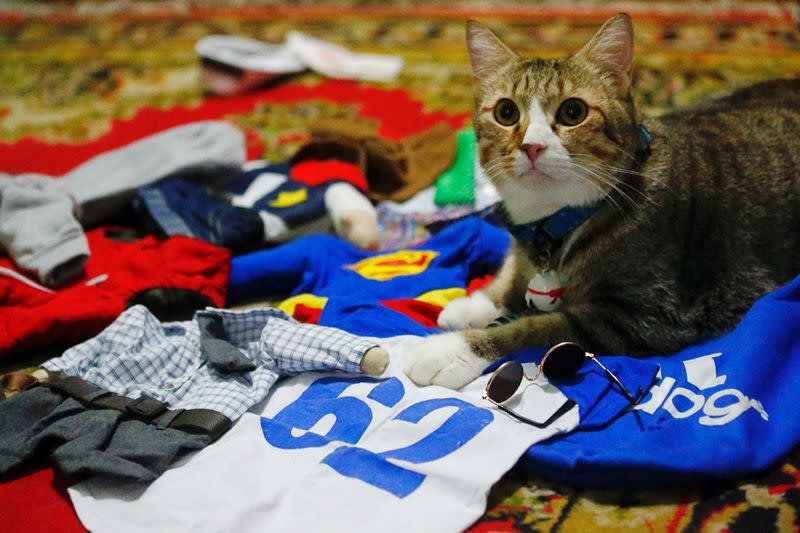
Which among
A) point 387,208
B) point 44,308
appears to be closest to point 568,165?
point 387,208

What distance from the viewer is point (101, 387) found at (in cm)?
117

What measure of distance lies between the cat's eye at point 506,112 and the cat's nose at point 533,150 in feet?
0.31

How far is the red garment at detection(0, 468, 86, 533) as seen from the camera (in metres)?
0.98

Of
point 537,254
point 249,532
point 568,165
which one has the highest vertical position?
point 568,165

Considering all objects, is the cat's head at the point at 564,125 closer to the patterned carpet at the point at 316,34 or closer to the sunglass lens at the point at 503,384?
the sunglass lens at the point at 503,384

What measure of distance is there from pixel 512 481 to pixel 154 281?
0.84 metres

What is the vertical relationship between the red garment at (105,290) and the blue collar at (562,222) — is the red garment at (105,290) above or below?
below

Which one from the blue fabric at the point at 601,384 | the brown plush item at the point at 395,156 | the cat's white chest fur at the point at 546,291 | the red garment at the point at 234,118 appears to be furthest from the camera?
the red garment at the point at 234,118

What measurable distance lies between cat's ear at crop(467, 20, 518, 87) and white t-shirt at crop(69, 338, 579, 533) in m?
0.57

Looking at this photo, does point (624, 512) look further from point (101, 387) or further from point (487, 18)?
point (487, 18)

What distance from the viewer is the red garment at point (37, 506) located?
3.22ft

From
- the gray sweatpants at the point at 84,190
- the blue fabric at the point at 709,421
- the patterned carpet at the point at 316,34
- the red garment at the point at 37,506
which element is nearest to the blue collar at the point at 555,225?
the blue fabric at the point at 709,421

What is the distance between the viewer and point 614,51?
1181mm

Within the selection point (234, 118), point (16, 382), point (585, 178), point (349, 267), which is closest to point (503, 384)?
point (585, 178)
